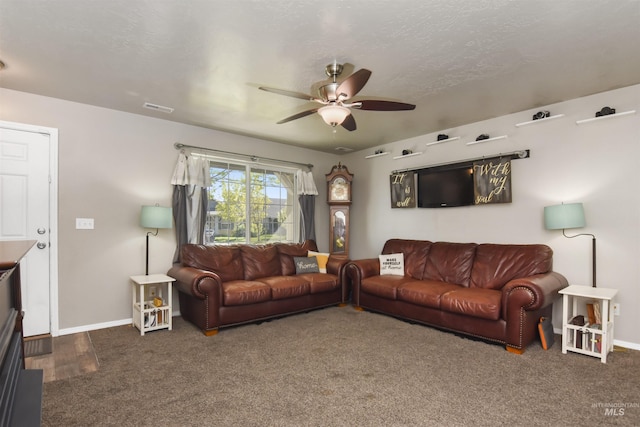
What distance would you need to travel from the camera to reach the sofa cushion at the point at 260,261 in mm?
Result: 4406

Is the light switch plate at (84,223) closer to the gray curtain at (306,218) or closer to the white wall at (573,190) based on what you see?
the gray curtain at (306,218)

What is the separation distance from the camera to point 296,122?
4.21 m

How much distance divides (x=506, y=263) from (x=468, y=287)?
0.50 m

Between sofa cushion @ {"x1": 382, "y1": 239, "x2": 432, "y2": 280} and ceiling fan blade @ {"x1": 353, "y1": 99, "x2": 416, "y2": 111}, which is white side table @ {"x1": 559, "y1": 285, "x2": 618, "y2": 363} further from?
ceiling fan blade @ {"x1": 353, "y1": 99, "x2": 416, "y2": 111}

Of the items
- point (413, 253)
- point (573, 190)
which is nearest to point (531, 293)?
point (573, 190)

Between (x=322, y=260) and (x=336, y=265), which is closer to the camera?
(x=336, y=265)

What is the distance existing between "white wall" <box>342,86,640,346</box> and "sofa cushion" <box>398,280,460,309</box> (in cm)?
94

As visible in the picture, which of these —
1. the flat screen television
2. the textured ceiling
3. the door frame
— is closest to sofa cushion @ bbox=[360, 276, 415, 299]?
the flat screen television

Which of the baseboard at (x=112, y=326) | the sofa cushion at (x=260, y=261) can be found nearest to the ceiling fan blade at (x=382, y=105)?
the sofa cushion at (x=260, y=261)

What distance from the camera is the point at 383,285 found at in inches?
160

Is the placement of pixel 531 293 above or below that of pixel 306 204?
below

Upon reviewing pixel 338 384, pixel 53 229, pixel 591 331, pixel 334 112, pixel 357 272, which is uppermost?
pixel 334 112

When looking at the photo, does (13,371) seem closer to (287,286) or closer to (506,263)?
(287,286)

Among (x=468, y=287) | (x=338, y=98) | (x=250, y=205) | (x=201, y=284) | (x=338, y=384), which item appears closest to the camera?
(x=338, y=384)
